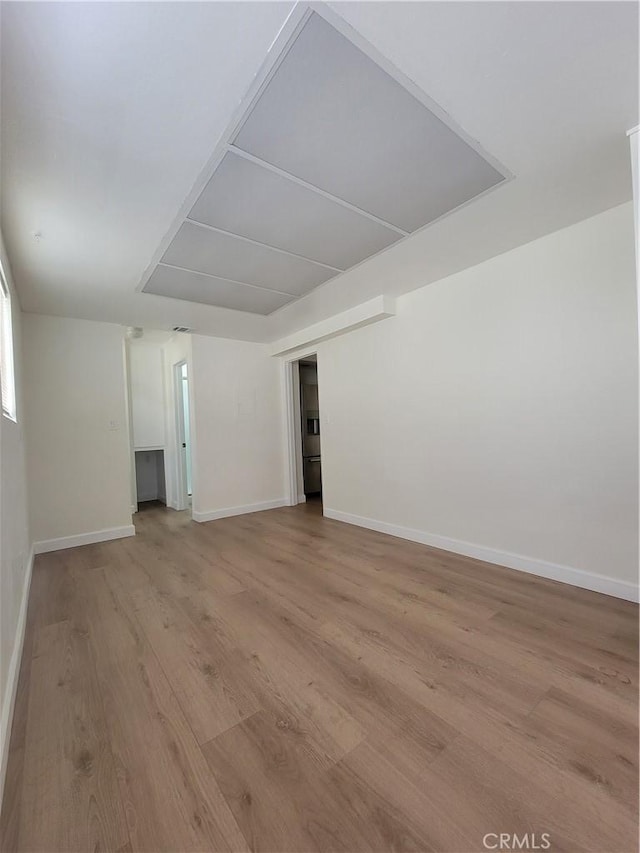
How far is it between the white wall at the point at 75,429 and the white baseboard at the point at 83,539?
1 centimetres

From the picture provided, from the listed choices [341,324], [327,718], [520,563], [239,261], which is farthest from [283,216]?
[520,563]

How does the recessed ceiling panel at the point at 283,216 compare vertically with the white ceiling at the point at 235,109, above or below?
below

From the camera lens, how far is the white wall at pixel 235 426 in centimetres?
448

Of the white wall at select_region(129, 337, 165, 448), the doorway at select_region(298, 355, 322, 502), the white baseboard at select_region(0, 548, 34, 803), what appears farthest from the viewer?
the doorway at select_region(298, 355, 322, 502)

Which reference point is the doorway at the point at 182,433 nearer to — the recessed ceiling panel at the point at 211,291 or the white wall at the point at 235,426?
the white wall at the point at 235,426

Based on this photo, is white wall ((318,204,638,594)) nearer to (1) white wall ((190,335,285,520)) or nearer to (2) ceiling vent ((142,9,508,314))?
(2) ceiling vent ((142,9,508,314))

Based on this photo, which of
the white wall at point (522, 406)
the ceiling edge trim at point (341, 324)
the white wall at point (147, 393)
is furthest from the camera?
the white wall at point (147, 393)

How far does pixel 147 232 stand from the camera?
2145 mm

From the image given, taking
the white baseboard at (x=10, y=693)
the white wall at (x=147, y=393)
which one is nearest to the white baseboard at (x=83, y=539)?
the white baseboard at (x=10, y=693)

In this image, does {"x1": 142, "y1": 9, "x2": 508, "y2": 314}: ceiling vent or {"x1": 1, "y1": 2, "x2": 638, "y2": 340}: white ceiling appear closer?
{"x1": 1, "y1": 2, "x2": 638, "y2": 340}: white ceiling

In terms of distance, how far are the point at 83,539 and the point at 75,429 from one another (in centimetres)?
118

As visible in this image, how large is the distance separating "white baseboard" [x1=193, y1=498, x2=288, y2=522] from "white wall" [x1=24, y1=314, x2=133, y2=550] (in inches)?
31.6

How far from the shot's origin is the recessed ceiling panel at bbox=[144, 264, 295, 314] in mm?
2764

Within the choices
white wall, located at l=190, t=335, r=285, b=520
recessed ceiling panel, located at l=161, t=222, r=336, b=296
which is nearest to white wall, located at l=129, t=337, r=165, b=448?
white wall, located at l=190, t=335, r=285, b=520
